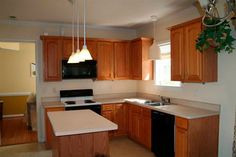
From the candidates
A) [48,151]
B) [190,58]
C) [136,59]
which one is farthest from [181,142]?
[48,151]

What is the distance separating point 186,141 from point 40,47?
11.9 feet

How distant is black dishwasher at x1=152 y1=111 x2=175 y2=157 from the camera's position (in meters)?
3.43

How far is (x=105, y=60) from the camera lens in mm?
5094

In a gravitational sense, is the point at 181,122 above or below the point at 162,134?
above

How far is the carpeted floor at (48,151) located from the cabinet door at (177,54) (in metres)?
1.59

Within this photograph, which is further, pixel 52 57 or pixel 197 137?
pixel 52 57

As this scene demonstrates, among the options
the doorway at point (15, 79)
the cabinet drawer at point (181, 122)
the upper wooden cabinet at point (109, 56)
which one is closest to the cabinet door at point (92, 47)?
the upper wooden cabinet at point (109, 56)

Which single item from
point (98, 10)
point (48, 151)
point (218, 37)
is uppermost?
point (98, 10)

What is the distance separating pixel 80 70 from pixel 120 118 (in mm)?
1432

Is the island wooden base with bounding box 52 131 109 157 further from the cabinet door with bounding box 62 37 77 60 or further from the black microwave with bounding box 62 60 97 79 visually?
the cabinet door with bounding box 62 37 77 60

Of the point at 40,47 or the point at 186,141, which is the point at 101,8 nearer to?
the point at 40,47

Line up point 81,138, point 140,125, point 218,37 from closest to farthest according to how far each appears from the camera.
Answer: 1. point 81,138
2. point 218,37
3. point 140,125

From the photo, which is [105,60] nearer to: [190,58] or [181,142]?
[190,58]

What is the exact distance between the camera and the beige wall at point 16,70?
7223 millimetres
